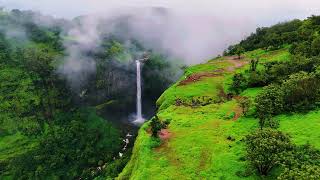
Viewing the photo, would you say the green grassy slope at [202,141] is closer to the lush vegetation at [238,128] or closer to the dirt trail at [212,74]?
the lush vegetation at [238,128]

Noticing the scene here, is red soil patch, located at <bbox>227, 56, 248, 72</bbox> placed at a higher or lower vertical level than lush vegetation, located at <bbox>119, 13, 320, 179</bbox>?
higher

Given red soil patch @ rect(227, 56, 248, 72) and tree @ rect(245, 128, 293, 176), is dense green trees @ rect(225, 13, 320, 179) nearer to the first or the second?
tree @ rect(245, 128, 293, 176)

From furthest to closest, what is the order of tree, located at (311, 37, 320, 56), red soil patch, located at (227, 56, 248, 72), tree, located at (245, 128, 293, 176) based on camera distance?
1. red soil patch, located at (227, 56, 248, 72)
2. tree, located at (311, 37, 320, 56)
3. tree, located at (245, 128, 293, 176)

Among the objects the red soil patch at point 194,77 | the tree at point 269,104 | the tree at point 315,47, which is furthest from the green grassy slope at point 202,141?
the tree at point 315,47

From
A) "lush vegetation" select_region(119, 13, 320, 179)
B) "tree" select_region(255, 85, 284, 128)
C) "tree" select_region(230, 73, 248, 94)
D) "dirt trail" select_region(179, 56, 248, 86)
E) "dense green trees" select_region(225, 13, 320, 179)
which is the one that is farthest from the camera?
"dirt trail" select_region(179, 56, 248, 86)

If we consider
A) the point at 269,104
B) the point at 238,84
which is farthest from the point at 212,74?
the point at 269,104

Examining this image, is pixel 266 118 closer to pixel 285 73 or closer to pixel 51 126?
pixel 285 73

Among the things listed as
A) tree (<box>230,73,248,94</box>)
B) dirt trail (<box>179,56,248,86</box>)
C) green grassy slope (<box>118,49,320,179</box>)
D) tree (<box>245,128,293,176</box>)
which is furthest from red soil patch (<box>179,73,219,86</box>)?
tree (<box>245,128,293,176</box>)
